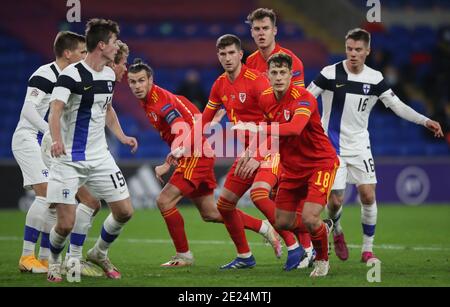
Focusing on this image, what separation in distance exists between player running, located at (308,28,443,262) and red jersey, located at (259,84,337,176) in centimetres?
150

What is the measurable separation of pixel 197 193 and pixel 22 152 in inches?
79.3

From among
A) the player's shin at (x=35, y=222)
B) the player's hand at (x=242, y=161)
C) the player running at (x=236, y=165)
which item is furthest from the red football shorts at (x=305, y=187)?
the player's shin at (x=35, y=222)

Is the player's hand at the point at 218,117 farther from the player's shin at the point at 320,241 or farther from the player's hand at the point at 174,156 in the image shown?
the player's shin at the point at 320,241

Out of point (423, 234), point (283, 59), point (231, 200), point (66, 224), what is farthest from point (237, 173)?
point (423, 234)

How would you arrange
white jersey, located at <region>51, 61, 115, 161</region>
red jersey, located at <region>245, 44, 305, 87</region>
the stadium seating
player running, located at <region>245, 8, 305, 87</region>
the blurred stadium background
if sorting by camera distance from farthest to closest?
the stadium seating → the blurred stadium background → player running, located at <region>245, 8, 305, 87</region> → red jersey, located at <region>245, 44, 305, 87</region> → white jersey, located at <region>51, 61, 115, 161</region>

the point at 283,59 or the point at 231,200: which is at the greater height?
the point at 283,59

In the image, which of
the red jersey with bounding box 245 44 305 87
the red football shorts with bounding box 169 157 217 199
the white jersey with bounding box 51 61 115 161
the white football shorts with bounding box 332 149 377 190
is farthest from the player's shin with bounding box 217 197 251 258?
the white jersey with bounding box 51 61 115 161

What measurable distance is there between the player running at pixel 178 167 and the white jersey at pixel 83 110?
1.46 metres

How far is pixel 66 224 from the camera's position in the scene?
776 centimetres

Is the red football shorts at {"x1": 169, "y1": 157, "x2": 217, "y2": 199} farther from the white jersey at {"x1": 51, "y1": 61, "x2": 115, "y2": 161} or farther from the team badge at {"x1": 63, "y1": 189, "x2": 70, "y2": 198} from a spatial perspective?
the team badge at {"x1": 63, "y1": 189, "x2": 70, "y2": 198}

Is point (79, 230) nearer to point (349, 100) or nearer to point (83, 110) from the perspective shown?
point (83, 110)

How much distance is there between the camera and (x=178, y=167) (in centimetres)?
954

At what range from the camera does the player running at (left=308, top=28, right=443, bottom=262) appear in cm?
977
